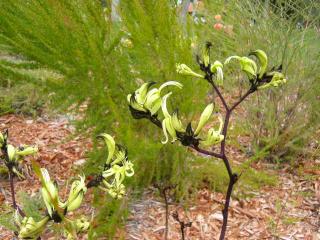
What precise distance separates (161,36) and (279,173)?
1437 mm

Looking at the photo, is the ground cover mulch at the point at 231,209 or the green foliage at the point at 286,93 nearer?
the ground cover mulch at the point at 231,209

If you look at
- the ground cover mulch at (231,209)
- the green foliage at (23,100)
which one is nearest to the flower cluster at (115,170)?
the ground cover mulch at (231,209)

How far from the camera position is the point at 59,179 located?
302 centimetres

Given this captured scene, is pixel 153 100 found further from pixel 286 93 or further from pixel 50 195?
pixel 286 93

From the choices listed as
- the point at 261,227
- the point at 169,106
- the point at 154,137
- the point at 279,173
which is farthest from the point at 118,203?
the point at 279,173

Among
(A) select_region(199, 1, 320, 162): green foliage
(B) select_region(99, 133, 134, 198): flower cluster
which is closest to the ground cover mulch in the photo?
(A) select_region(199, 1, 320, 162): green foliage

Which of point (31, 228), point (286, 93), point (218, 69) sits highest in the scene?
point (286, 93)

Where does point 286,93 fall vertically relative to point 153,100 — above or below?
above

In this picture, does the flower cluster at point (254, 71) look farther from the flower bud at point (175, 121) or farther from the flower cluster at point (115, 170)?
the flower cluster at point (115, 170)

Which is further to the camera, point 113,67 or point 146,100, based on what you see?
point 113,67

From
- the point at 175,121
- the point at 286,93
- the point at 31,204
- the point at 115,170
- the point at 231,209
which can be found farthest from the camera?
the point at 286,93

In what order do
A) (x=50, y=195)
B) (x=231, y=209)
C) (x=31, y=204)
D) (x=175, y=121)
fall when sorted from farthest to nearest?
(x=231, y=209) → (x=31, y=204) → (x=175, y=121) → (x=50, y=195)

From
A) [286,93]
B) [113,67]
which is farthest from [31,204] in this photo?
[286,93]

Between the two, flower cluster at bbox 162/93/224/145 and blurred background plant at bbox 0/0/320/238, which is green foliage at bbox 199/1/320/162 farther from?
flower cluster at bbox 162/93/224/145
